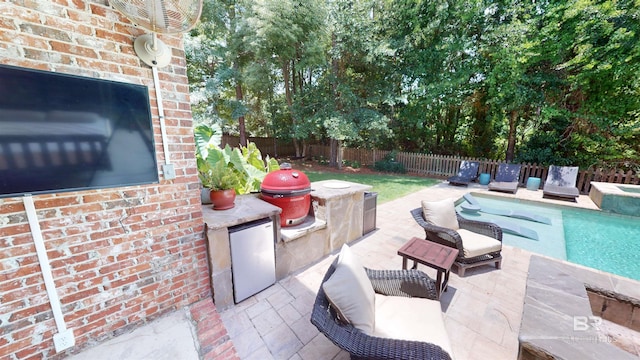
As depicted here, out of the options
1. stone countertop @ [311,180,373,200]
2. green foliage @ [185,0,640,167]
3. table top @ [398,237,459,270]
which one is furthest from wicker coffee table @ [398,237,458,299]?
green foliage @ [185,0,640,167]

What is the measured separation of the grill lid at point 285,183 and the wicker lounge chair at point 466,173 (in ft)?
25.5

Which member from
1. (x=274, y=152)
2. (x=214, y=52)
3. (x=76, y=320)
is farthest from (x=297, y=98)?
(x=76, y=320)

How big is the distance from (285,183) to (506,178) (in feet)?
29.5

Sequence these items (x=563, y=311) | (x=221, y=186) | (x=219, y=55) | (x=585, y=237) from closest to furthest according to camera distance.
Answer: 1. (x=563, y=311)
2. (x=221, y=186)
3. (x=585, y=237)
4. (x=219, y=55)

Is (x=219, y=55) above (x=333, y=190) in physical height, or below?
above

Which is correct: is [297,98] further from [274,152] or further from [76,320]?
[76,320]

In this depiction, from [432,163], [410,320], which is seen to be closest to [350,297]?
[410,320]

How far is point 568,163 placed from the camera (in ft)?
29.0

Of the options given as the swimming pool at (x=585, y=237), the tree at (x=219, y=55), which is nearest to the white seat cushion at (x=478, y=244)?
the swimming pool at (x=585, y=237)

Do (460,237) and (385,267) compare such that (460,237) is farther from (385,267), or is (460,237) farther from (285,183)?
(285,183)

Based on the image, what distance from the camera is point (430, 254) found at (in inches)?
102

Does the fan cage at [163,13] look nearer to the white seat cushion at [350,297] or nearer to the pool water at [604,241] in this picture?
the white seat cushion at [350,297]

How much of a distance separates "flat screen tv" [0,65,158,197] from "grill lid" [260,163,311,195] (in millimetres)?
1352

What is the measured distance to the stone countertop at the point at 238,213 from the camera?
230 cm
